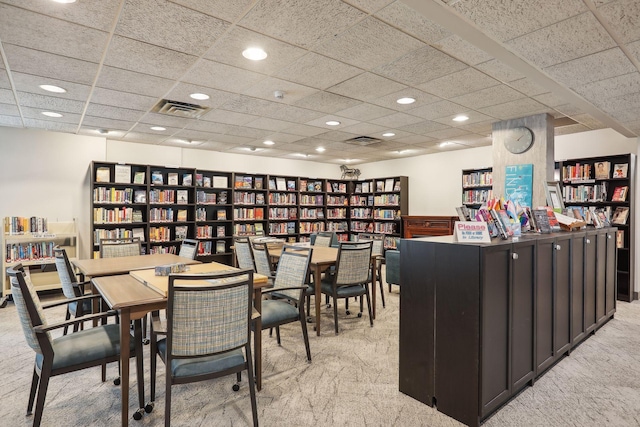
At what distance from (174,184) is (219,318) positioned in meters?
5.42

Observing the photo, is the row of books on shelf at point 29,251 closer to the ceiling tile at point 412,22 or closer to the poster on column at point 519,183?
the ceiling tile at point 412,22

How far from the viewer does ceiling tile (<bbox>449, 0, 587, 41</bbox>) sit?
2203 mm

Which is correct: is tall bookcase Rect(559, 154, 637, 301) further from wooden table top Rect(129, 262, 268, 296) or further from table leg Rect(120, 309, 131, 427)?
table leg Rect(120, 309, 131, 427)

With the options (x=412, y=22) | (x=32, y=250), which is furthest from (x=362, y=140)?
(x=32, y=250)

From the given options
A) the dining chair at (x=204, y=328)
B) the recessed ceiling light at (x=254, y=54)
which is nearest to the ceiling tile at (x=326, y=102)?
the recessed ceiling light at (x=254, y=54)

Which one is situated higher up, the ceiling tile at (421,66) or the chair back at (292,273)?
the ceiling tile at (421,66)

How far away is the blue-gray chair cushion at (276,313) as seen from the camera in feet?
9.29

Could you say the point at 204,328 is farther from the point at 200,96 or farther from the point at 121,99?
the point at 121,99

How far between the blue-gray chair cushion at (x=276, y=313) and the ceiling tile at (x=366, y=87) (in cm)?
230

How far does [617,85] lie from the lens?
11.2ft

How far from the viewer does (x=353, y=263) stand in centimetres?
393

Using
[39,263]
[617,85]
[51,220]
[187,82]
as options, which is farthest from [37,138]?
[617,85]

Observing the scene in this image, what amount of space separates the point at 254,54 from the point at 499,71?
2.26m

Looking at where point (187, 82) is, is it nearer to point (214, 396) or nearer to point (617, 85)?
point (214, 396)
